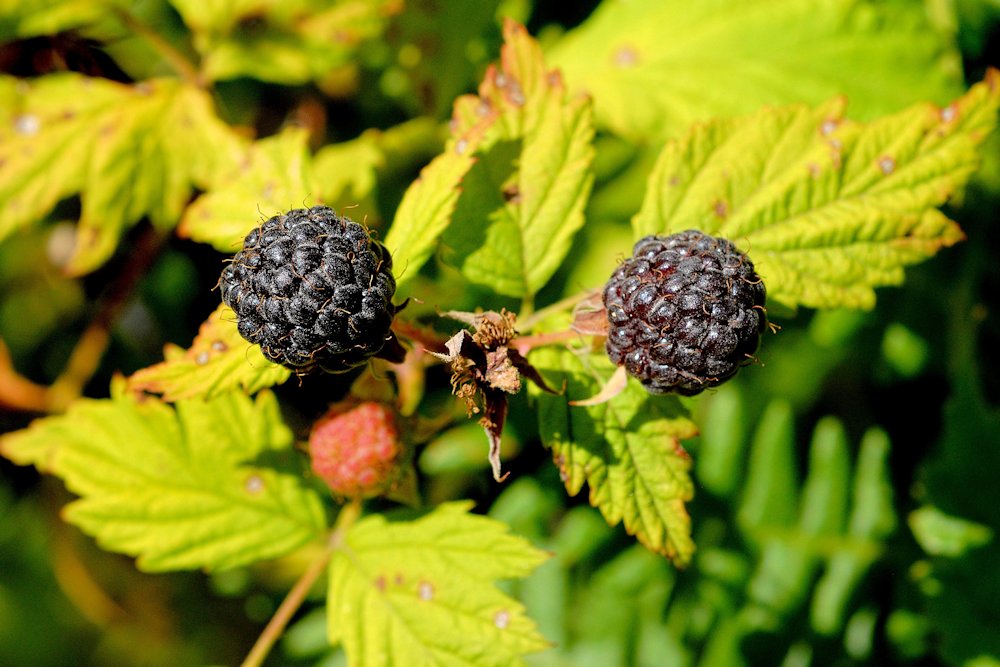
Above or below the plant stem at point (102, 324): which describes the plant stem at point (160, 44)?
above

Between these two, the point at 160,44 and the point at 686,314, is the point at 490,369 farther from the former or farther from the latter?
the point at 160,44

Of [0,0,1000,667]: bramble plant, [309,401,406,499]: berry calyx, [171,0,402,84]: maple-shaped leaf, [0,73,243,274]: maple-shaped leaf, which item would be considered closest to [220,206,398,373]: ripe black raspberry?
[0,0,1000,667]: bramble plant

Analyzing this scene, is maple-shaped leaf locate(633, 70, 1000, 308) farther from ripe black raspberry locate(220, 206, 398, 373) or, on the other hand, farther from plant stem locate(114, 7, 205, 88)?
plant stem locate(114, 7, 205, 88)

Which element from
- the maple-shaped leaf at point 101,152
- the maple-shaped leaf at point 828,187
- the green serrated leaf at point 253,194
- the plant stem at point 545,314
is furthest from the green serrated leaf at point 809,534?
the maple-shaped leaf at point 101,152

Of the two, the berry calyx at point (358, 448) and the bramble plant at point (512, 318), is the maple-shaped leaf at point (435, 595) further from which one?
the berry calyx at point (358, 448)

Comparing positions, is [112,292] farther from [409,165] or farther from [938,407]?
[938,407]

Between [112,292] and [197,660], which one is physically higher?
[112,292]

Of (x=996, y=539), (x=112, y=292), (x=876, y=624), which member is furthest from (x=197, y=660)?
(x=996, y=539)
